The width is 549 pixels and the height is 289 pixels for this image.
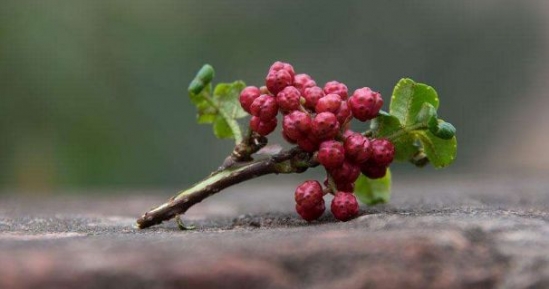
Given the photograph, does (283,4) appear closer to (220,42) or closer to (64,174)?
(220,42)

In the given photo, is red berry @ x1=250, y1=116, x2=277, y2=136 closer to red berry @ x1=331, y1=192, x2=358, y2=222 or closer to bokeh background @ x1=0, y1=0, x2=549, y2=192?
red berry @ x1=331, y1=192, x2=358, y2=222

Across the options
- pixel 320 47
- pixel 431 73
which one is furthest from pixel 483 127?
pixel 320 47

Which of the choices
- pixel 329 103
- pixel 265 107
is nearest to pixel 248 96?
pixel 265 107

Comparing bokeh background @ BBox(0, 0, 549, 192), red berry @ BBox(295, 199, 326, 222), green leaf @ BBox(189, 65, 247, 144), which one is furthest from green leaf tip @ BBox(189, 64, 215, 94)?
bokeh background @ BBox(0, 0, 549, 192)

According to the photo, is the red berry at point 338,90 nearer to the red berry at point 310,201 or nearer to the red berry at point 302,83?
the red berry at point 302,83

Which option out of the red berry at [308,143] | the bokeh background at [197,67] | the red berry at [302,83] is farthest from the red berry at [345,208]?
→ the bokeh background at [197,67]
